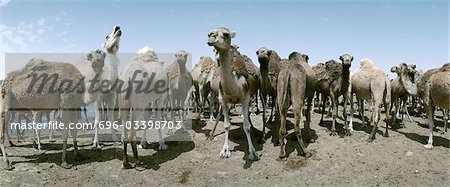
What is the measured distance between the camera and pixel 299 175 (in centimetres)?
772

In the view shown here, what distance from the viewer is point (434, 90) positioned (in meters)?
9.77

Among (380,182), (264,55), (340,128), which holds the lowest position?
(380,182)

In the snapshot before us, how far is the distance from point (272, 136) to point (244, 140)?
2.76ft

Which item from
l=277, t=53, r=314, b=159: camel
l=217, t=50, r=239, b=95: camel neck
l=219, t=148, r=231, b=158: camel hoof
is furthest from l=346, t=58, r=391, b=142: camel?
l=217, t=50, r=239, b=95: camel neck

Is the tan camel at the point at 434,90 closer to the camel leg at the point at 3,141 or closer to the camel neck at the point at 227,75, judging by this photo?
the camel neck at the point at 227,75

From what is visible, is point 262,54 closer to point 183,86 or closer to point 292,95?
point 292,95

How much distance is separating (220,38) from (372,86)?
571 cm

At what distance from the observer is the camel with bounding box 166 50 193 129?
10.8m

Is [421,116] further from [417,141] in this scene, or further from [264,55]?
Answer: [264,55]

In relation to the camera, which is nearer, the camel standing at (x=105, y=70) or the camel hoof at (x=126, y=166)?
the camel standing at (x=105, y=70)

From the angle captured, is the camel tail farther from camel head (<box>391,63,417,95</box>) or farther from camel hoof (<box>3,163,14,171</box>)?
camel hoof (<box>3,163,14,171</box>)

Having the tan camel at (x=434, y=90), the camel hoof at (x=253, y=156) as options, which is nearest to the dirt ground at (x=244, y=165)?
the camel hoof at (x=253, y=156)

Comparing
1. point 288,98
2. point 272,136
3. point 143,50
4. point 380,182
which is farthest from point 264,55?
point 380,182

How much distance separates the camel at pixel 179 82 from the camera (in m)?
10.8
